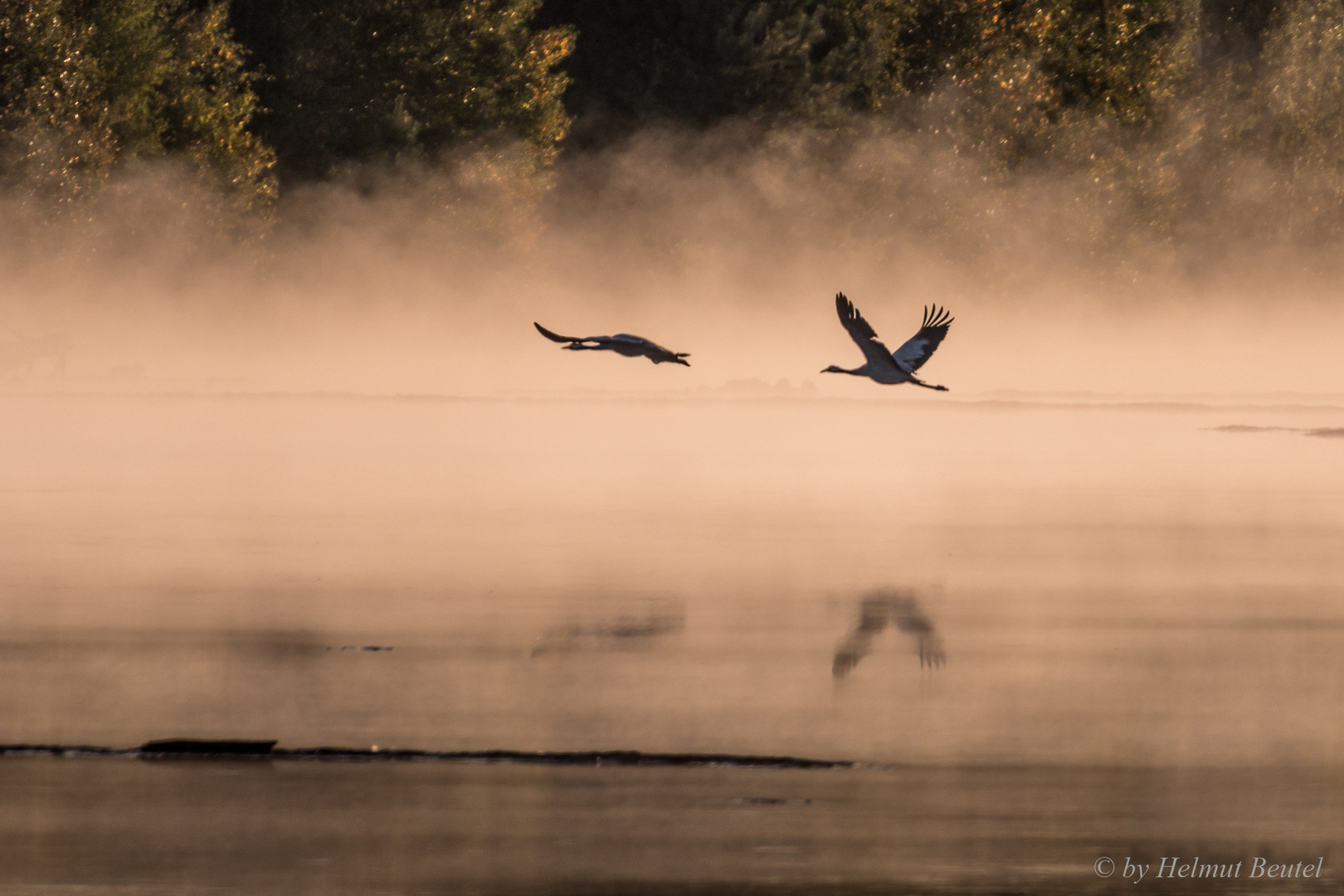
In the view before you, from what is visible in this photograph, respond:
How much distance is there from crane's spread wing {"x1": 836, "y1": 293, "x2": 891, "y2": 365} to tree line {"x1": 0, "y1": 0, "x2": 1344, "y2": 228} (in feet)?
79.6

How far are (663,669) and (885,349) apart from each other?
8.10 meters

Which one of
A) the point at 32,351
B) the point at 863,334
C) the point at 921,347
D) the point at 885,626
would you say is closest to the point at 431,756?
the point at 885,626

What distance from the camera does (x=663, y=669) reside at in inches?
384

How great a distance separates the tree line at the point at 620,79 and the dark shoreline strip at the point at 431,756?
31767 millimetres

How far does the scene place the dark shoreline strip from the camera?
26.0 ft

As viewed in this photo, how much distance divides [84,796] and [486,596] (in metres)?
4.68

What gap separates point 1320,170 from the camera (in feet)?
185

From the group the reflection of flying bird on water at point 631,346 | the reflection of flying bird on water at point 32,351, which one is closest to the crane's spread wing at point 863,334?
the reflection of flying bird on water at point 631,346

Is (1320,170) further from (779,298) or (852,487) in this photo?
(852,487)

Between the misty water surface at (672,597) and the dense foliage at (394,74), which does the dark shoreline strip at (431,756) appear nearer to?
the misty water surface at (672,597)

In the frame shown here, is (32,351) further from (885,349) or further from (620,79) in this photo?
(885,349)

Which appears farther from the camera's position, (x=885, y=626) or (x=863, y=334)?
(x=863, y=334)

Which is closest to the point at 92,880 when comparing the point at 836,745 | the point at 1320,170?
the point at 836,745

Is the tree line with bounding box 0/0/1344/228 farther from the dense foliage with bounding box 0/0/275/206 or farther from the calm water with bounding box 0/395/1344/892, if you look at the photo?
the calm water with bounding box 0/395/1344/892
